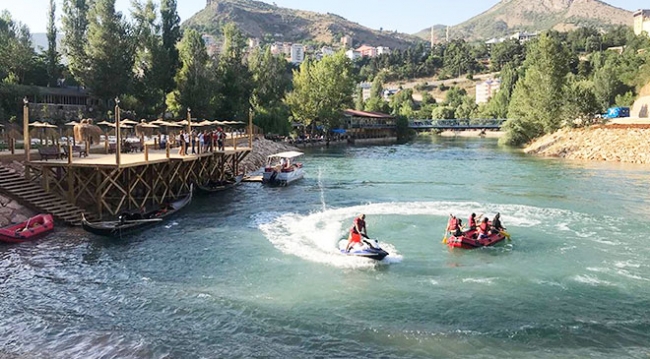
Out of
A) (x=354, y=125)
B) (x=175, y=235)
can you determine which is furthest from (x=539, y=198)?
(x=354, y=125)

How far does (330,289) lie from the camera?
71.5 ft

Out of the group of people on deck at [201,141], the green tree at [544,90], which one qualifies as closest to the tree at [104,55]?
the group of people on deck at [201,141]

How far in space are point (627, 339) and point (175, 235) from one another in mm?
22505

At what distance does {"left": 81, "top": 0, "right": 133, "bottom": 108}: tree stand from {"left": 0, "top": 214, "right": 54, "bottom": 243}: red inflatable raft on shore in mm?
53194

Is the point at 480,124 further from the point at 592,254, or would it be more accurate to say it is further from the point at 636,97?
the point at 592,254

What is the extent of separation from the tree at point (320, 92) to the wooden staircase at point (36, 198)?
84.7 metres

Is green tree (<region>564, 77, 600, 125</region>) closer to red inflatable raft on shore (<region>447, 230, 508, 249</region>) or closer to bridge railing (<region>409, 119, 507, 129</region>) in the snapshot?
bridge railing (<region>409, 119, 507, 129</region>)

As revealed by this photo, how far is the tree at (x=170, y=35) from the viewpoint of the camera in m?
84.9

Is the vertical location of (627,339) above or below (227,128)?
below

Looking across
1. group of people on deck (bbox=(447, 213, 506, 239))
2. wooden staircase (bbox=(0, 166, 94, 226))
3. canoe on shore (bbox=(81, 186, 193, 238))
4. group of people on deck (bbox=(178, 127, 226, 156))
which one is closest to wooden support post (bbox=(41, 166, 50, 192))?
wooden staircase (bbox=(0, 166, 94, 226))

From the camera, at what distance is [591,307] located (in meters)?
19.9

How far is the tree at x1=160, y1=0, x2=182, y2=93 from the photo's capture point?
84.9m

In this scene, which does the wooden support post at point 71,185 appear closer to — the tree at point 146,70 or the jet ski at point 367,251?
the jet ski at point 367,251

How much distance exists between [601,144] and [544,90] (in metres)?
18.6
